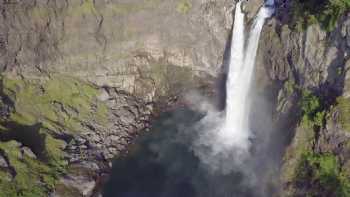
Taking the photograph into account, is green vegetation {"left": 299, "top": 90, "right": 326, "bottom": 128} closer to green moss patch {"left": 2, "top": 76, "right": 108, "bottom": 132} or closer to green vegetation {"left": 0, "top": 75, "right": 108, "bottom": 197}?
green vegetation {"left": 0, "top": 75, "right": 108, "bottom": 197}

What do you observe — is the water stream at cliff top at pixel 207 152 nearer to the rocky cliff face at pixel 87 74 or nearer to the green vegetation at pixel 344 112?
the rocky cliff face at pixel 87 74

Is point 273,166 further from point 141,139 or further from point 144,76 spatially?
point 144,76

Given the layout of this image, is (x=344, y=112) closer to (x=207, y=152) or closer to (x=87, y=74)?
(x=207, y=152)

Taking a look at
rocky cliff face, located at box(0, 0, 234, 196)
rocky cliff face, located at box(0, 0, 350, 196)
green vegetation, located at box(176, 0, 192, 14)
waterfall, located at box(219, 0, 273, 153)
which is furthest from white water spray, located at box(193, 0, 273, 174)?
green vegetation, located at box(176, 0, 192, 14)

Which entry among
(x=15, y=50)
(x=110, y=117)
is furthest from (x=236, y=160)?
(x=15, y=50)

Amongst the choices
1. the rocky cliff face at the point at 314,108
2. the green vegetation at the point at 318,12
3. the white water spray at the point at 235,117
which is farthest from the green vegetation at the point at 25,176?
the green vegetation at the point at 318,12

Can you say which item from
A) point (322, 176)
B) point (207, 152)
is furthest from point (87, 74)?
point (322, 176)
